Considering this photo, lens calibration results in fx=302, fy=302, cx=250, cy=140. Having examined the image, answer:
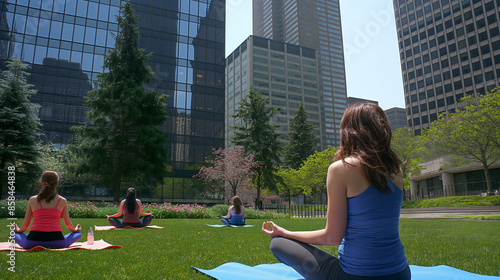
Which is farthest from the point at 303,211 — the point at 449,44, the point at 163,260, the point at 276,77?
the point at 276,77

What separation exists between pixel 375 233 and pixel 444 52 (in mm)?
91384

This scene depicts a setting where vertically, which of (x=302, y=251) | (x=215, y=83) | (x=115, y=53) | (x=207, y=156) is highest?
(x=215, y=83)

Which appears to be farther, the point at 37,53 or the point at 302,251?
the point at 37,53

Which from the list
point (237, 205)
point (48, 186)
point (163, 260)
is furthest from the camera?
point (237, 205)

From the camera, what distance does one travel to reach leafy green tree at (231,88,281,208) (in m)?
34.1

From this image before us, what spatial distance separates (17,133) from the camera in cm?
1980

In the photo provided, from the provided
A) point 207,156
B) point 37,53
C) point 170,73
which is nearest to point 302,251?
point 207,156

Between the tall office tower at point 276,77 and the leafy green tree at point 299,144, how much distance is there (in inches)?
1734

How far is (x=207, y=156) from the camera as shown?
40.5 m

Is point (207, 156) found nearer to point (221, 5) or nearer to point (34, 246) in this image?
point (221, 5)

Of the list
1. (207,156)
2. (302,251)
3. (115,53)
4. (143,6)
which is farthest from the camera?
(143,6)

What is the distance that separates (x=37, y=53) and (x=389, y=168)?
46.2m

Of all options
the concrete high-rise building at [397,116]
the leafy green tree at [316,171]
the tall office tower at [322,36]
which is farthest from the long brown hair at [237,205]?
the concrete high-rise building at [397,116]

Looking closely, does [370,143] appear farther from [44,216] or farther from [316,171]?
[316,171]
